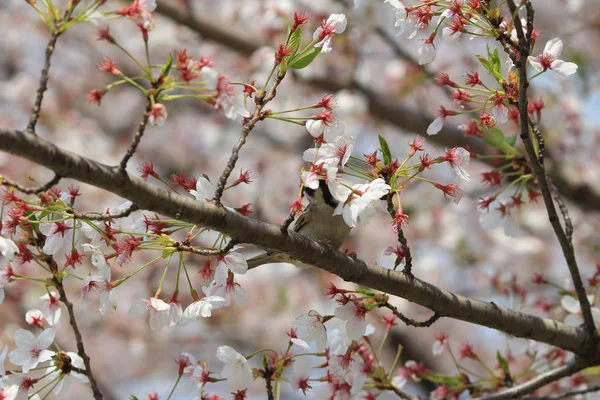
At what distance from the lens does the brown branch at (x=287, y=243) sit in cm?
139

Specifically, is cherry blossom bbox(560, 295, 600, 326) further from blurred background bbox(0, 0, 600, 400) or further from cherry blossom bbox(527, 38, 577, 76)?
blurred background bbox(0, 0, 600, 400)

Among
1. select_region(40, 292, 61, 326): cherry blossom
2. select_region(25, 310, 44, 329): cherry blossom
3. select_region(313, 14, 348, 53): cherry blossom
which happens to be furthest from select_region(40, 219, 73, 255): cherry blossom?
select_region(313, 14, 348, 53): cherry blossom

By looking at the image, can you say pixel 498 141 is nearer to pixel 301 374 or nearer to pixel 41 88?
pixel 301 374

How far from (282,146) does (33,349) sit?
618 cm

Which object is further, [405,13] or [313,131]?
[405,13]

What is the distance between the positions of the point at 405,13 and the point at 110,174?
0.96 meters

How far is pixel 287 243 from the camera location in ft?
5.67

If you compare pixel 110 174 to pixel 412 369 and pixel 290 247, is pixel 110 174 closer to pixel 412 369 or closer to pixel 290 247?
pixel 290 247

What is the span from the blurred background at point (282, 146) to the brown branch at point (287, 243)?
271cm

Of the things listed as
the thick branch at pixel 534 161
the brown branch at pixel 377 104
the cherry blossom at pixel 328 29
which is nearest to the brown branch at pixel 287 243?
the thick branch at pixel 534 161

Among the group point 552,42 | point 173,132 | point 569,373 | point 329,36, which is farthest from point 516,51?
point 173,132

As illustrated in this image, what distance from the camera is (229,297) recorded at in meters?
1.93

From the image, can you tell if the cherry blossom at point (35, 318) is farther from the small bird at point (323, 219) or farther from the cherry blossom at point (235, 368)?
the small bird at point (323, 219)

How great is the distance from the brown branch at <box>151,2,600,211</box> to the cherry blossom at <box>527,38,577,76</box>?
2783mm
